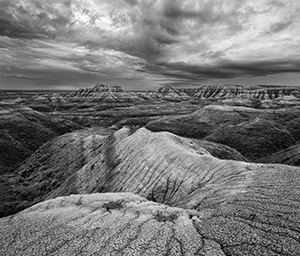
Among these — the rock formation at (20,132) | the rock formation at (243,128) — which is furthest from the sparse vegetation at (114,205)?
the rock formation at (243,128)

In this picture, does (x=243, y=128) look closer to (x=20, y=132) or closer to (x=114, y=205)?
(x=114, y=205)

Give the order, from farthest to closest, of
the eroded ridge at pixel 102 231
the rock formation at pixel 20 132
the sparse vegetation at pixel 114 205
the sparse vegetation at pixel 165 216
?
the rock formation at pixel 20 132, the sparse vegetation at pixel 114 205, the sparse vegetation at pixel 165 216, the eroded ridge at pixel 102 231

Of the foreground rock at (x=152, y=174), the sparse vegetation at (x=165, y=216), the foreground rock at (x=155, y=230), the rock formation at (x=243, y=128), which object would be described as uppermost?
the foreground rock at (x=155, y=230)

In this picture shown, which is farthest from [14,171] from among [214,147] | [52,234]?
[52,234]

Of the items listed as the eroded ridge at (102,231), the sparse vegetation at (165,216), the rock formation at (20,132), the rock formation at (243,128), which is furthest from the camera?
the rock formation at (243,128)

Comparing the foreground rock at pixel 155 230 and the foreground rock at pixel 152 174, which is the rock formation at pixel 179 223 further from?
the foreground rock at pixel 152 174

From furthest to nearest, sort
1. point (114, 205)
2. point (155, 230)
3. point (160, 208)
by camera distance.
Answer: point (114, 205), point (160, 208), point (155, 230)

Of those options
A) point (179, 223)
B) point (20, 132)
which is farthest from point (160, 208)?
point (20, 132)

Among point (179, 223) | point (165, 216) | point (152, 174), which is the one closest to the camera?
point (179, 223)

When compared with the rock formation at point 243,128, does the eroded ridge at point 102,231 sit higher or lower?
higher
